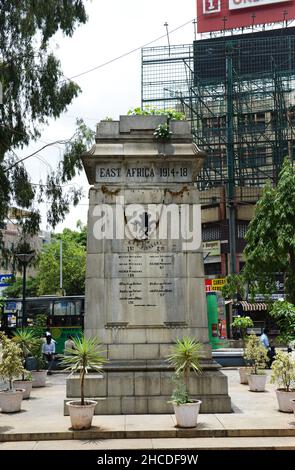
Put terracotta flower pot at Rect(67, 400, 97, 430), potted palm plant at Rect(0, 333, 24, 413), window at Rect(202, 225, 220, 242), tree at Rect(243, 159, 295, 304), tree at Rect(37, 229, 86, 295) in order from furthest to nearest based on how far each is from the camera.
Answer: tree at Rect(37, 229, 86, 295) → window at Rect(202, 225, 220, 242) → tree at Rect(243, 159, 295, 304) → potted palm plant at Rect(0, 333, 24, 413) → terracotta flower pot at Rect(67, 400, 97, 430)

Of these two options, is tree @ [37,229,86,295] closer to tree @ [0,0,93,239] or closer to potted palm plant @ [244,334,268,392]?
tree @ [0,0,93,239]

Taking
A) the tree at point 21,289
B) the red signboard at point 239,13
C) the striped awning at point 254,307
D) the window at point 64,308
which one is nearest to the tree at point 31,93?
the window at point 64,308

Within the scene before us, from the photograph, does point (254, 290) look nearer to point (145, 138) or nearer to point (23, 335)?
point (23, 335)

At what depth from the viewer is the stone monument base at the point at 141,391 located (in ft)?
37.6

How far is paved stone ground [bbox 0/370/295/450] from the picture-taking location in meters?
9.35

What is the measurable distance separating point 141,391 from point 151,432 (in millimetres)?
1770


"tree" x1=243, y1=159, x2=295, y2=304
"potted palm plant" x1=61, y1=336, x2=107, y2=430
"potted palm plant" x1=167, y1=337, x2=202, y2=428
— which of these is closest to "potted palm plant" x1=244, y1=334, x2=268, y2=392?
"potted palm plant" x1=167, y1=337, x2=202, y2=428

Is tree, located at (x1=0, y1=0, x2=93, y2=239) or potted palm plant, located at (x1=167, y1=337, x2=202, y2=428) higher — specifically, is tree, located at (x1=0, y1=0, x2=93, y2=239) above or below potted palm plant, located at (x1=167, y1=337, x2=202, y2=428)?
above

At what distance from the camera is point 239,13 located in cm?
5412

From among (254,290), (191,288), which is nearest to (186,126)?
(191,288)

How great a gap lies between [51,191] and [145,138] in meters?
12.5

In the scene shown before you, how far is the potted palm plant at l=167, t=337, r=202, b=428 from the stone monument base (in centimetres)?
42

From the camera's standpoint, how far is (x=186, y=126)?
1312cm

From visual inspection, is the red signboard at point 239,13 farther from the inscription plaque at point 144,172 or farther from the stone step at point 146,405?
the stone step at point 146,405
